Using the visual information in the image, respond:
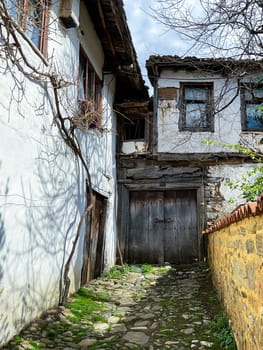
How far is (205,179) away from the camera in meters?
7.73

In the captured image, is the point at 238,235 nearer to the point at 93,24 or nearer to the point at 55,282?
the point at 55,282

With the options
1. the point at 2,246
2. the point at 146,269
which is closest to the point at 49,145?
the point at 2,246

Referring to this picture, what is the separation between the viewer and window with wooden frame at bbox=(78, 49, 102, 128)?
5305 mm

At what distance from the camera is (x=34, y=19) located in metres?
3.68

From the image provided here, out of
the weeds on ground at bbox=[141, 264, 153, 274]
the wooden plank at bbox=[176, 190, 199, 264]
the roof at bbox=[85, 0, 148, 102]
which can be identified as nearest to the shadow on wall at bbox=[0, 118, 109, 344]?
the weeds on ground at bbox=[141, 264, 153, 274]

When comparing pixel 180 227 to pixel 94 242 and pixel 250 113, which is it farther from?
pixel 250 113

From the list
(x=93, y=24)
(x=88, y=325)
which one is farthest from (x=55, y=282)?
(x=93, y=24)

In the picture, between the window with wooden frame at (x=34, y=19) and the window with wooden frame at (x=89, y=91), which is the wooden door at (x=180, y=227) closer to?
the window with wooden frame at (x=89, y=91)

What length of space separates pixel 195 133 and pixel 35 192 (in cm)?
500

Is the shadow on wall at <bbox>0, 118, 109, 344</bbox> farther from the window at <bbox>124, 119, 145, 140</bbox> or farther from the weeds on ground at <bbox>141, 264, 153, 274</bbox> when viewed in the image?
the window at <bbox>124, 119, 145, 140</bbox>

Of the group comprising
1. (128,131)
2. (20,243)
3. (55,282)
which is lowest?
(55,282)

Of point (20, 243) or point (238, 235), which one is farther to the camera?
point (20, 243)

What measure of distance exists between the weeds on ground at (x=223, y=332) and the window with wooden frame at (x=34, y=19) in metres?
3.47

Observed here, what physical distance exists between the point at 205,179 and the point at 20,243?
5261mm
